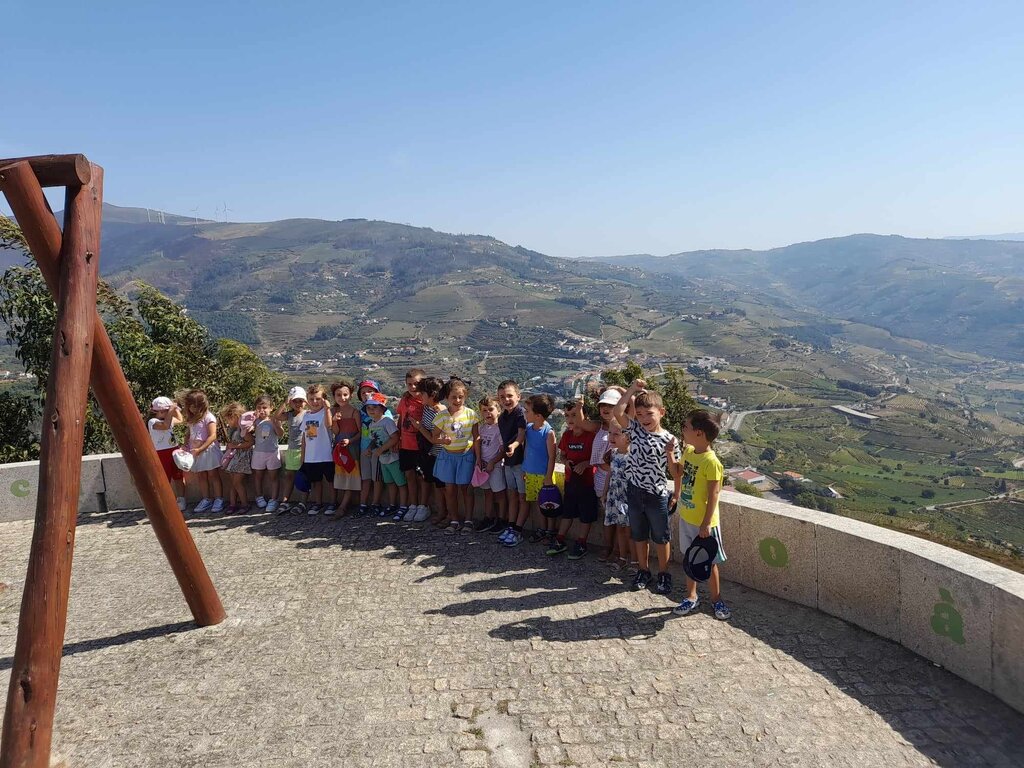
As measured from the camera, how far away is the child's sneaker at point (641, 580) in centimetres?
473

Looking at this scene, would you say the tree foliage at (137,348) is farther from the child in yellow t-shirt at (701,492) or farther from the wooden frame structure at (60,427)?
the child in yellow t-shirt at (701,492)

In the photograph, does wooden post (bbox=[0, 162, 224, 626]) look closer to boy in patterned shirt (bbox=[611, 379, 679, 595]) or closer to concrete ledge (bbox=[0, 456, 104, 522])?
boy in patterned shirt (bbox=[611, 379, 679, 595])

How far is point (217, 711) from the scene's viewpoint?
3.39m

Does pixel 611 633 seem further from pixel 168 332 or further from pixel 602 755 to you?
pixel 168 332

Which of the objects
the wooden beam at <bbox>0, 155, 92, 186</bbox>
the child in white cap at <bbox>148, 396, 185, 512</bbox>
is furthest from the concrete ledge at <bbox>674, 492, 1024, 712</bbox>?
the child in white cap at <bbox>148, 396, 185, 512</bbox>

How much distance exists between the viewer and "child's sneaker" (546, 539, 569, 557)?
5.39 meters

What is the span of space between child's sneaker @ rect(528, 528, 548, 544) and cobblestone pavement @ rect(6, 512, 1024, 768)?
1.78 ft

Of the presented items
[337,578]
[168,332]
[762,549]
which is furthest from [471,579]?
[168,332]

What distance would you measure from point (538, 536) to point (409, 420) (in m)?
1.83

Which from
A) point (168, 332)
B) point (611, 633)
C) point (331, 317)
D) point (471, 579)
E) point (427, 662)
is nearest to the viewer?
point (427, 662)

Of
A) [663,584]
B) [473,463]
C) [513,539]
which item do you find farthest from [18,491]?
[663,584]

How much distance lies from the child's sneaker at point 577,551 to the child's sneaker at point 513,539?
1.80ft

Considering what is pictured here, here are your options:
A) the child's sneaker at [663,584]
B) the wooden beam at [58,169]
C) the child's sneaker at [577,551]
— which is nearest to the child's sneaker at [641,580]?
the child's sneaker at [663,584]

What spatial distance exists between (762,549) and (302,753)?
3466mm
